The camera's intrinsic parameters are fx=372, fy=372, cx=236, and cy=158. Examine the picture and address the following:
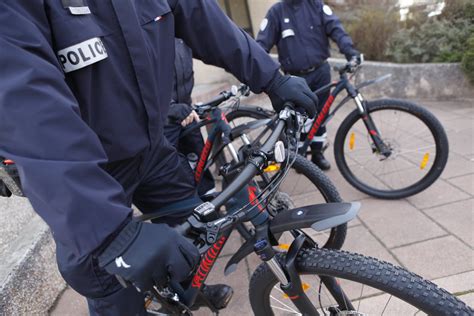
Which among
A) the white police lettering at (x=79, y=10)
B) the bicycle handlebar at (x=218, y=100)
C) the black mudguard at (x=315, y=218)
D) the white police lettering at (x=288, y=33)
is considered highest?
the white police lettering at (x=79, y=10)

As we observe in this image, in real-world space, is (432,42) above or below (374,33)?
below

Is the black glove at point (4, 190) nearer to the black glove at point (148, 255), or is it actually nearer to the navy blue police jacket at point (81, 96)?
the navy blue police jacket at point (81, 96)

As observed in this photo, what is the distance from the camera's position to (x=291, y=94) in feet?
4.92

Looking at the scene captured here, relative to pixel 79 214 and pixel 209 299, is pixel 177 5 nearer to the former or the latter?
pixel 79 214

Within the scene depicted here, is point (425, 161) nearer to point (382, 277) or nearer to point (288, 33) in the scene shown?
point (288, 33)

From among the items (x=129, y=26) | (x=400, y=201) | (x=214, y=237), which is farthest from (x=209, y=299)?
(x=400, y=201)

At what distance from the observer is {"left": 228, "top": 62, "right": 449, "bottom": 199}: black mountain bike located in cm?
281

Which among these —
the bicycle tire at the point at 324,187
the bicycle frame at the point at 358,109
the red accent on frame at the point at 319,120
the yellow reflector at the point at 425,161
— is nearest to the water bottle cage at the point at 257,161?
the bicycle tire at the point at 324,187

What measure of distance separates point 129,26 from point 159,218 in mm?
954

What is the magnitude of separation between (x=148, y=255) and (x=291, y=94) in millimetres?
858

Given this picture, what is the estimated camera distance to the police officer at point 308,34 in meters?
3.57

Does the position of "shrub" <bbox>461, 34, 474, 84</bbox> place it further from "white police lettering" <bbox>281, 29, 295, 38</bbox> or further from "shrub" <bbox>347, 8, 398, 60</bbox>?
"white police lettering" <bbox>281, 29, 295, 38</bbox>

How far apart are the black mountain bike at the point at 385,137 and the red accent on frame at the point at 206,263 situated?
1504mm

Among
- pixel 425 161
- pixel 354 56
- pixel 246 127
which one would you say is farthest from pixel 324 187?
pixel 354 56
